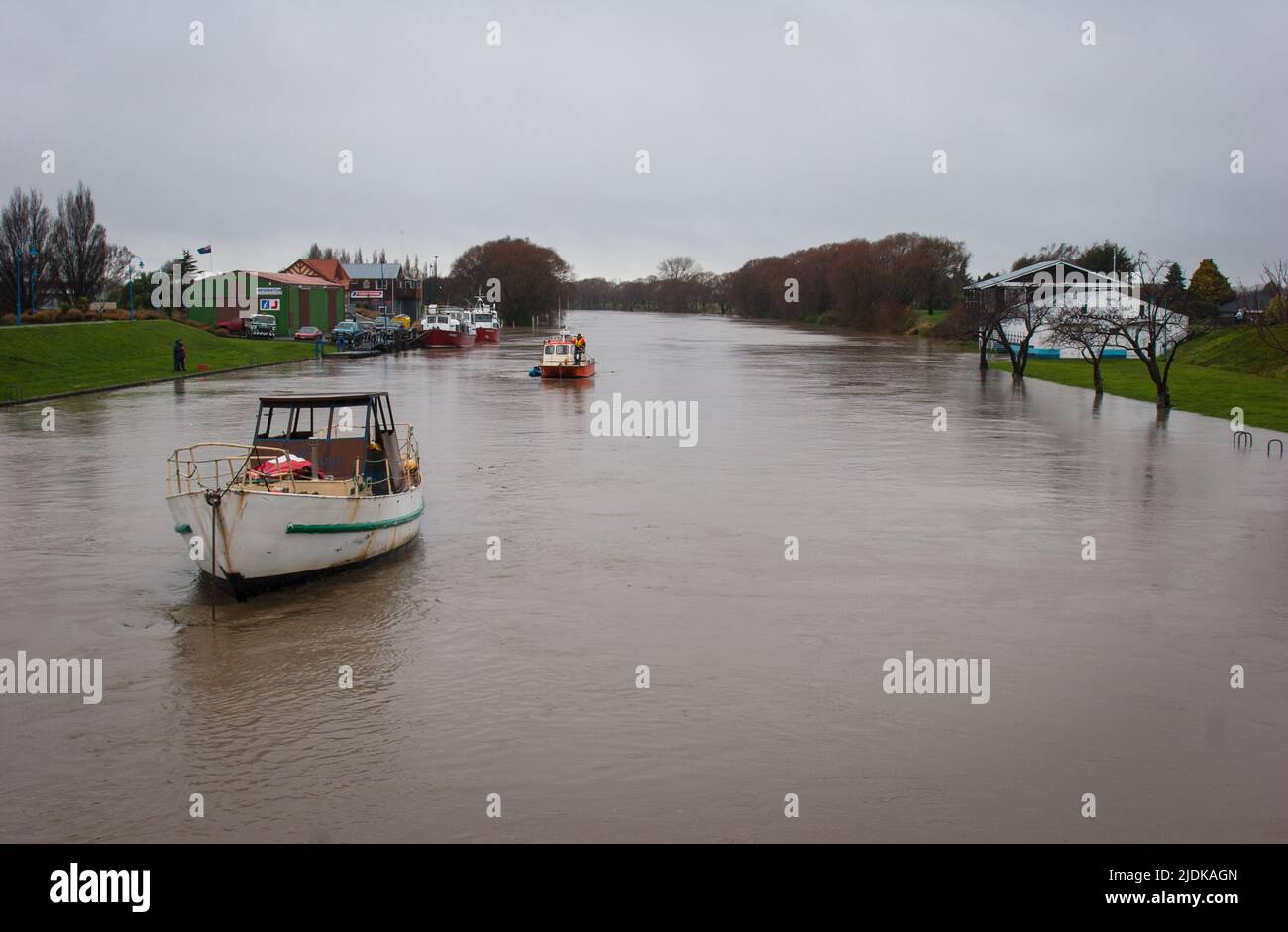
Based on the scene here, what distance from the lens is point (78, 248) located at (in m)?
87.8

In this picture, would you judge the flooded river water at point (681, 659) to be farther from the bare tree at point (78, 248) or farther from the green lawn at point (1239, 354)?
the bare tree at point (78, 248)

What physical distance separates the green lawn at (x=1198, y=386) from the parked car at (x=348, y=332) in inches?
1655

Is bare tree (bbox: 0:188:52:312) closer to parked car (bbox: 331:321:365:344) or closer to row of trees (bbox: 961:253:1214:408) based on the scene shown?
parked car (bbox: 331:321:365:344)

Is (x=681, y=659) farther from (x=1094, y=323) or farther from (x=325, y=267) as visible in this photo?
(x=325, y=267)

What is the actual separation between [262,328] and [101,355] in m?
30.7

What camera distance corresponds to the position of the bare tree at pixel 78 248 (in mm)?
86438

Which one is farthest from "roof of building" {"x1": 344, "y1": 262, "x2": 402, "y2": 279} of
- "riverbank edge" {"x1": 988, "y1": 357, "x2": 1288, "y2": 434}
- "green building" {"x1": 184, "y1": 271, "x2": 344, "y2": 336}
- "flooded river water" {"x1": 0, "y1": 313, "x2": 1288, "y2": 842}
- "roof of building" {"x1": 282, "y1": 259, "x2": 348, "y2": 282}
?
"flooded river water" {"x1": 0, "y1": 313, "x2": 1288, "y2": 842}

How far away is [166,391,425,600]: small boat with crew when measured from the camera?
15461mm

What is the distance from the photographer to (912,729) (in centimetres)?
1164

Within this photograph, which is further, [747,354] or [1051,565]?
[747,354]
